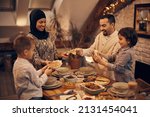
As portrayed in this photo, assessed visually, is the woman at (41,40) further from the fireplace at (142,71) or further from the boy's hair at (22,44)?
the fireplace at (142,71)

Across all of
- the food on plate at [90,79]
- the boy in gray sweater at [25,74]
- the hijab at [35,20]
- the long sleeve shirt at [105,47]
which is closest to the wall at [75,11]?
the long sleeve shirt at [105,47]

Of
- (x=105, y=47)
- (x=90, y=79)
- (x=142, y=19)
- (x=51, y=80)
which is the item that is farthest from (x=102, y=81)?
(x=142, y=19)

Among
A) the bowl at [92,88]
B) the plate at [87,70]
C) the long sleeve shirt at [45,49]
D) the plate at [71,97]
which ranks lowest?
the plate at [71,97]

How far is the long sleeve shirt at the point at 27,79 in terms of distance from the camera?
46.2 inches

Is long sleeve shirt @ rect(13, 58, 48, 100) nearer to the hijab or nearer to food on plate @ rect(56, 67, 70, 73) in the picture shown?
food on plate @ rect(56, 67, 70, 73)

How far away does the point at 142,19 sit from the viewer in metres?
1.90

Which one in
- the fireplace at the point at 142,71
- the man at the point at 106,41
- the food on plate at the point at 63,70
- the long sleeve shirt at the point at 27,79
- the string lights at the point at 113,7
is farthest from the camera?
the string lights at the point at 113,7

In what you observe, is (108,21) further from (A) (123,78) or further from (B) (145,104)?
(B) (145,104)

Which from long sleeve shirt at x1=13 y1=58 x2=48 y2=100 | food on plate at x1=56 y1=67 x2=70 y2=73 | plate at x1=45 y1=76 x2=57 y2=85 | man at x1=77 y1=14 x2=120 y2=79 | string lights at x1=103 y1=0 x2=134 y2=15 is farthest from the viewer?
string lights at x1=103 y1=0 x2=134 y2=15

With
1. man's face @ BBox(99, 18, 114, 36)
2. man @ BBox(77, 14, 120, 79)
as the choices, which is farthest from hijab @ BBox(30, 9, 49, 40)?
man's face @ BBox(99, 18, 114, 36)

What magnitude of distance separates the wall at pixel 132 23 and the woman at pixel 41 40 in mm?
479

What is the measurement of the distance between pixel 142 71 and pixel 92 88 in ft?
2.35

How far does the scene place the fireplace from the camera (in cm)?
175

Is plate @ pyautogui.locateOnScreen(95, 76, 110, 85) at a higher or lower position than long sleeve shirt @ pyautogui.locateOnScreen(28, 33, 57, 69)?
lower
